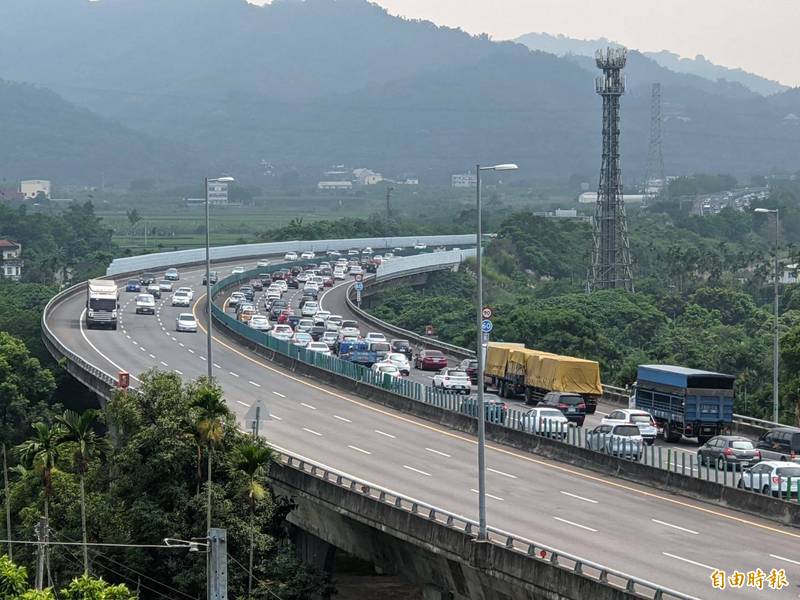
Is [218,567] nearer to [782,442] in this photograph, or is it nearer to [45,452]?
[45,452]

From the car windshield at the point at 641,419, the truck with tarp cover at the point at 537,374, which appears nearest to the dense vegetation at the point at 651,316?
the truck with tarp cover at the point at 537,374

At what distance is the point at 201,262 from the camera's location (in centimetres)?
17050

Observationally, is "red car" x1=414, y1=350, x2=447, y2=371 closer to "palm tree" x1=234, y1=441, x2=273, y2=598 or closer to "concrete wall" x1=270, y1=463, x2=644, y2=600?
"concrete wall" x1=270, y1=463, x2=644, y2=600

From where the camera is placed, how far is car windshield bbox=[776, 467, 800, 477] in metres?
45.9

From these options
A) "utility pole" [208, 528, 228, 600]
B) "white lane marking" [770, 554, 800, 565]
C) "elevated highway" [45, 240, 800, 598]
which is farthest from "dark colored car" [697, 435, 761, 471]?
"utility pole" [208, 528, 228, 600]

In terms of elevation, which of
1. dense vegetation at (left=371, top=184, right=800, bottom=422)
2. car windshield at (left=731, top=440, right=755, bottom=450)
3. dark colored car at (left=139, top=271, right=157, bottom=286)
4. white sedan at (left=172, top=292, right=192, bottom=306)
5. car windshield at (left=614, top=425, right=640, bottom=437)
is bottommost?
dense vegetation at (left=371, top=184, right=800, bottom=422)

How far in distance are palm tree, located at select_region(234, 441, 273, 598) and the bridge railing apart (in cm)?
199

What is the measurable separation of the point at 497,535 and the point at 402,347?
5996 cm

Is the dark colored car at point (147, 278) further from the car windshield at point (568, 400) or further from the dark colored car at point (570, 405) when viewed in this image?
the car windshield at point (568, 400)

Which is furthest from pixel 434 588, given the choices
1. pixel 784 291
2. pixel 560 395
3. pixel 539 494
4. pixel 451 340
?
pixel 784 291

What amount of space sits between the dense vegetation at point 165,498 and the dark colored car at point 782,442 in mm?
16504

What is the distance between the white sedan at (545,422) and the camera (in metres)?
58.1

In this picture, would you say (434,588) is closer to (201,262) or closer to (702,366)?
(702,366)

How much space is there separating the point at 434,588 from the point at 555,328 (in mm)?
72813
